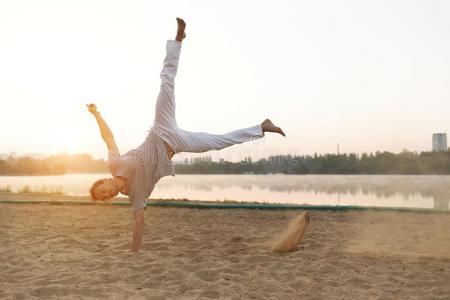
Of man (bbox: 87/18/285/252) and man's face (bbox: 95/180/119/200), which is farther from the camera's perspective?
man (bbox: 87/18/285/252)

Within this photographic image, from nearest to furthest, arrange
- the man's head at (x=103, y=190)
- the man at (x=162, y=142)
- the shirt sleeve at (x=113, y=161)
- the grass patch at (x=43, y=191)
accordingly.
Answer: the man's head at (x=103, y=190)
the shirt sleeve at (x=113, y=161)
the man at (x=162, y=142)
the grass patch at (x=43, y=191)

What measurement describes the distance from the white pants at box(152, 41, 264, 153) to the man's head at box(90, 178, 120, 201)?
92 cm

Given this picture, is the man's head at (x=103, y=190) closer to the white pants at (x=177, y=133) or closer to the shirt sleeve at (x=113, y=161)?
the shirt sleeve at (x=113, y=161)

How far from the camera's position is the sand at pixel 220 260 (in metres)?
4.64

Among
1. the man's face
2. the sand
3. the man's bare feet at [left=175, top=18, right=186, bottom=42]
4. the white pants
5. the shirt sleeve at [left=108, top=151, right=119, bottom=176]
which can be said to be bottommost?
the sand

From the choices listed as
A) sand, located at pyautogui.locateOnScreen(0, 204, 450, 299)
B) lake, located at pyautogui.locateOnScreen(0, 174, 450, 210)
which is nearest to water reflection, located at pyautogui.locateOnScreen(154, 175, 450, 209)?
lake, located at pyautogui.locateOnScreen(0, 174, 450, 210)

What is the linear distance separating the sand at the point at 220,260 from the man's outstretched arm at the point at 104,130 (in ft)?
4.63

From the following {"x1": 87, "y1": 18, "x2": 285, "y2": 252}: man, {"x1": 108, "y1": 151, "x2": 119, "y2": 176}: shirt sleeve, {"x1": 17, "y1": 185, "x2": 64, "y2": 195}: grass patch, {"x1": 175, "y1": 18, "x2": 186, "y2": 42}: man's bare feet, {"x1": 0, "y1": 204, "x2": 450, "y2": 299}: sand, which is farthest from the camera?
{"x1": 17, "y1": 185, "x2": 64, "y2": 195}: grass patch

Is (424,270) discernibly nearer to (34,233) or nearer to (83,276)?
(83,276)

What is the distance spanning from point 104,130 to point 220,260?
2219mm

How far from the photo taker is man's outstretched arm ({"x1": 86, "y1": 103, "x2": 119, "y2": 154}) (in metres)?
5.93

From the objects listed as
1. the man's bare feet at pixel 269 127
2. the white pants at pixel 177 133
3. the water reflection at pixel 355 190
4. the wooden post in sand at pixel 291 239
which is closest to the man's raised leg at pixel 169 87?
the white pants at pixel 177 133

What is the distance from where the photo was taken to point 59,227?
8.45m

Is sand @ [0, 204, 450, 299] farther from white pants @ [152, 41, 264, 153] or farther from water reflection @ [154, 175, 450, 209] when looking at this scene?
water reflection @ [154, 175, 450, 209]
